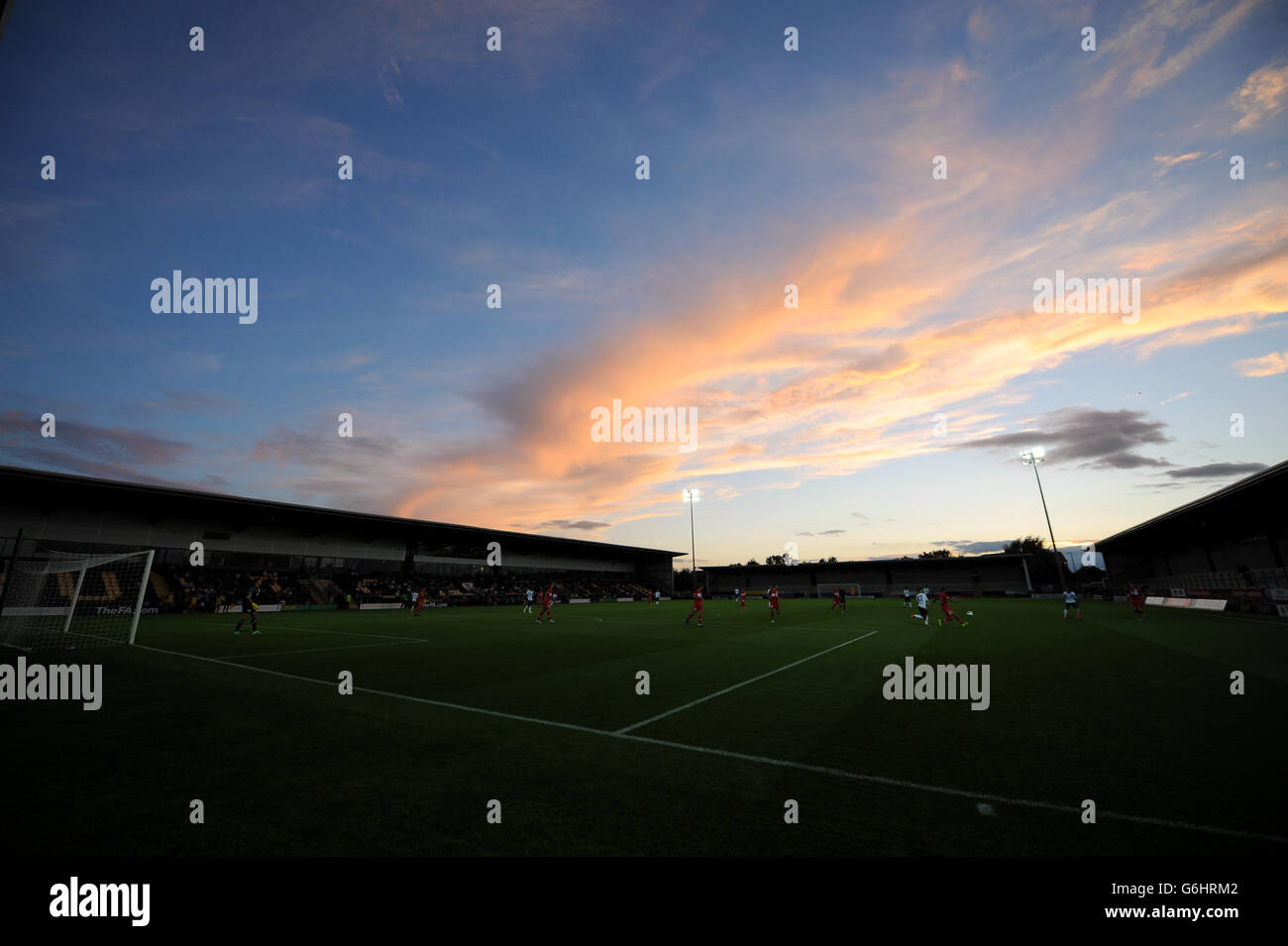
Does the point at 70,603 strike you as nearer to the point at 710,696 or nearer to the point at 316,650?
the point at 316,650

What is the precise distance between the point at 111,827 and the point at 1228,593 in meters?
50.9

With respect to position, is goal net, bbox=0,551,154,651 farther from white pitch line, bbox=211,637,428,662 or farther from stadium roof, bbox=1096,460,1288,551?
stadium roof, bbox=1096,460,1288,551

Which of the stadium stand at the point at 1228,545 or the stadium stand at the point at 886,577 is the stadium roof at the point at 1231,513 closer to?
the stadium stand at the point at 1228,545

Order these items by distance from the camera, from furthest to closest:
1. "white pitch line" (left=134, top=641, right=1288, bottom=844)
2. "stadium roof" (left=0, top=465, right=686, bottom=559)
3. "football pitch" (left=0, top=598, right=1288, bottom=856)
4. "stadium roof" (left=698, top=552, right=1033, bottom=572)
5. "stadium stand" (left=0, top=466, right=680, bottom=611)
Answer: "stadium roof" (left=698, top=552, right=1033, bottom=572) → "stadium stand" (left=0, top=466, right=680, bottom=611) → "stadium roof" (left=0, top=465, right=686, bottom=559) → "white pitch line" (left=134, top=641, right=1288, bottom=844) → "football pitch" (left=0, top=598, right=1288, bottom=856)

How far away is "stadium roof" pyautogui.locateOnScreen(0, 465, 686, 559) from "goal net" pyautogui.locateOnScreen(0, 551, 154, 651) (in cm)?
496

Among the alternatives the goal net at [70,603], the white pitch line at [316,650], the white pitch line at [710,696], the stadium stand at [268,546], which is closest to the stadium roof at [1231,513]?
the white pitch line at [710,696]

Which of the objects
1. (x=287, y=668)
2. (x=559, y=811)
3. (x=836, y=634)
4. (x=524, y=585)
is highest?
(x=559, y=811)

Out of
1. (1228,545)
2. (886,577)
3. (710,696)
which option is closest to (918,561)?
(886,577)

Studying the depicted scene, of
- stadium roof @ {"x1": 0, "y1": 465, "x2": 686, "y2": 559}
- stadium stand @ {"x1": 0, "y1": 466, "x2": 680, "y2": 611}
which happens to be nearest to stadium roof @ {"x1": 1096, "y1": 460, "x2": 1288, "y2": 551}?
stadium stand @ {"x1": 0, "y1": 466, "x2": 680, "y2": 611}

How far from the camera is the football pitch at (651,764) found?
3.97 metres

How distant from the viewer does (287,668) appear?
12.1m

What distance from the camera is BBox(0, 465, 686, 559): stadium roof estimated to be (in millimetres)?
32906
